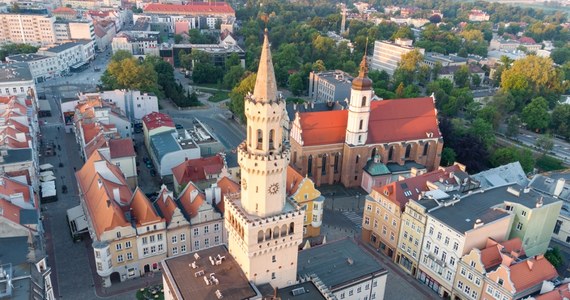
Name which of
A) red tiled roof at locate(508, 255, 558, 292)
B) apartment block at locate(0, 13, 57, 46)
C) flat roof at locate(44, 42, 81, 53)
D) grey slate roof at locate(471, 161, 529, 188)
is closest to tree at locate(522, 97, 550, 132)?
grey slate roof at locate(471, 161, 529, 188)

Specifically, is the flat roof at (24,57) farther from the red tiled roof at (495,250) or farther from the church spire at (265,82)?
the red tiled roof at (495,250)

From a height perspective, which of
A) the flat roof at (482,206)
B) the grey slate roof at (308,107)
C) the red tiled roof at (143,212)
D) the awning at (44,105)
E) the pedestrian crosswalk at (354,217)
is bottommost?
the pedestrian crosswalk at (354,217)

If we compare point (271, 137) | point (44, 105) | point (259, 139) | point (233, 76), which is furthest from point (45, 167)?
point (233, 76)

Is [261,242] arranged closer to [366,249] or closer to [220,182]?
[220,182]

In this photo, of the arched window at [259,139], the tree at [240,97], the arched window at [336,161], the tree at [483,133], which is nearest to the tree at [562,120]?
the tree at [483,133]

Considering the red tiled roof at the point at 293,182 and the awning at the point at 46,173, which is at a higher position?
the red tiled roof at the point at 293,182

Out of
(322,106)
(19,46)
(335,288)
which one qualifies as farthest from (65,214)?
(19,46)

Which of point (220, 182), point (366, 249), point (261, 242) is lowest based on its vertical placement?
point (366, 249)
